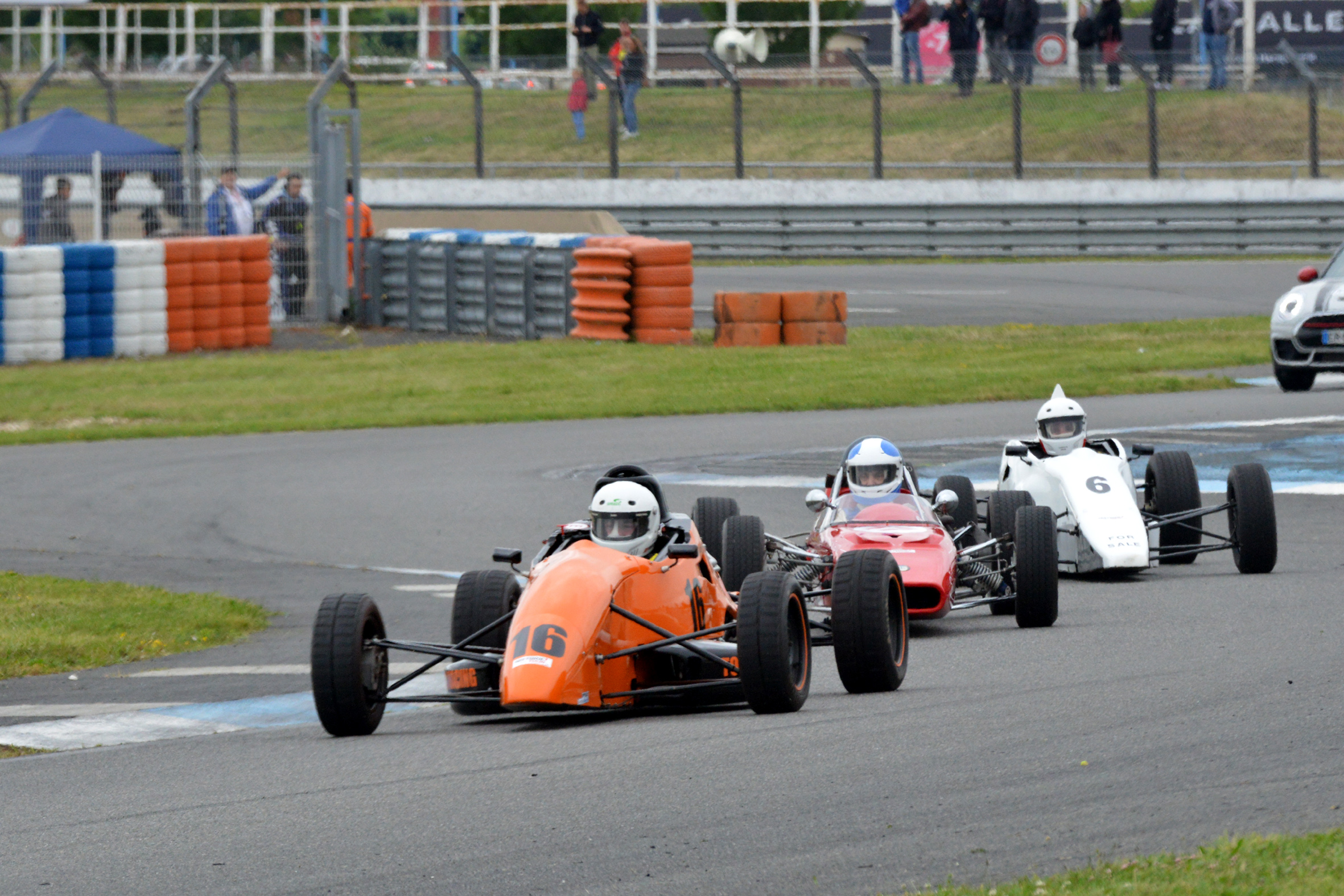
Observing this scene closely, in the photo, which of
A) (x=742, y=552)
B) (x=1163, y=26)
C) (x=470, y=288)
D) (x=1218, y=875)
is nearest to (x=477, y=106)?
(x=470, y=288)

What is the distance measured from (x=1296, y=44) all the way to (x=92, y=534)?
38167mm

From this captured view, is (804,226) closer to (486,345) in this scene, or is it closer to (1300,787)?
(486,345)

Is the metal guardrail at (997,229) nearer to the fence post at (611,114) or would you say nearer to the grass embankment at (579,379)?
the fence post at (611,114)

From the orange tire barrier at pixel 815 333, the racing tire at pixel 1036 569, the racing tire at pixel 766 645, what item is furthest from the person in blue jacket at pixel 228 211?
the racing tire at pixel 766 645

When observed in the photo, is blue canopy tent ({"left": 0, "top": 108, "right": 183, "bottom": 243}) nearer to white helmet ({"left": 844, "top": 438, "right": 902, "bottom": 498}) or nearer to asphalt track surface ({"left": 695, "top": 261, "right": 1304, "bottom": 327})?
asphalt track surface ({"left": 695, "top": 261, "right": 1304, "bottom": 327})

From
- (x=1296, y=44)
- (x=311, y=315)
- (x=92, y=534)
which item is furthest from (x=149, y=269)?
(x=1296, y=44)

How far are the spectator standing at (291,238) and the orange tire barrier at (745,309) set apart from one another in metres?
6.55

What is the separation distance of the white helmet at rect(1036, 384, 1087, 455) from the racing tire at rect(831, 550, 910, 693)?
399 cm

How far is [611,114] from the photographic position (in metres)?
33.3

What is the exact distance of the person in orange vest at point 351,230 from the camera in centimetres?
2727

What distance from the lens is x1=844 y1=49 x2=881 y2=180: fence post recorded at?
32.9m

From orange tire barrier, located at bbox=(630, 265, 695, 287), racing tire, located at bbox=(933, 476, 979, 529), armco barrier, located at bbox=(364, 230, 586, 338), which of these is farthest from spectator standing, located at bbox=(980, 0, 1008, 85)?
racing tire, located at bbox=(933, 476, 979, 529)

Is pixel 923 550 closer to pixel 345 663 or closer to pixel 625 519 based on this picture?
pixel 625 519

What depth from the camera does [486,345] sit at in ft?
79.5
